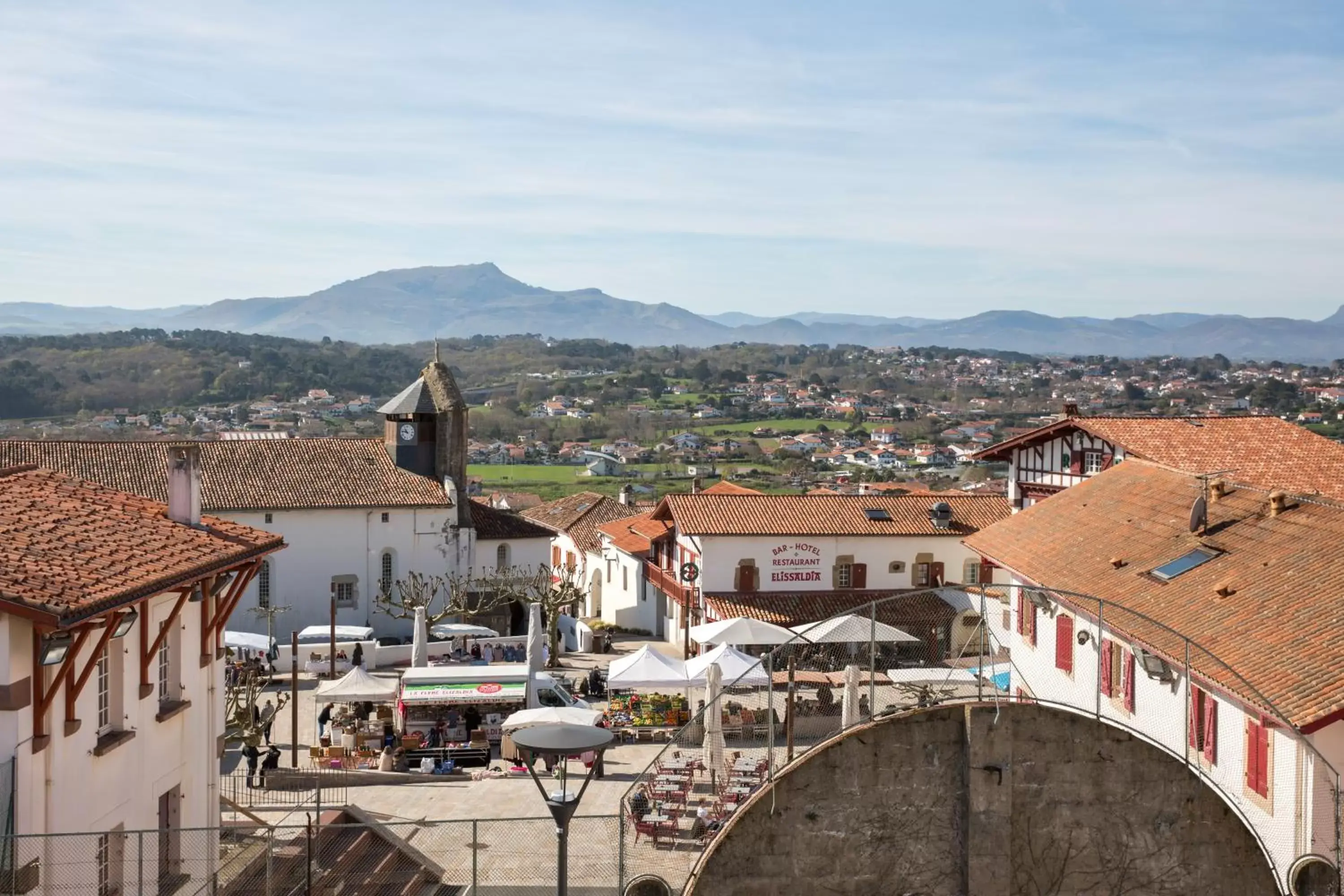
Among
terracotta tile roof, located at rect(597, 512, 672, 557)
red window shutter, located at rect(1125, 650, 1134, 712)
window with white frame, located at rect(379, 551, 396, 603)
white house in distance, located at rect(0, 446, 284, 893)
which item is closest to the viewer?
white house in distance, located at rect(0, 446, 284, 893)

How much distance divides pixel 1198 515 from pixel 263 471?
136ft

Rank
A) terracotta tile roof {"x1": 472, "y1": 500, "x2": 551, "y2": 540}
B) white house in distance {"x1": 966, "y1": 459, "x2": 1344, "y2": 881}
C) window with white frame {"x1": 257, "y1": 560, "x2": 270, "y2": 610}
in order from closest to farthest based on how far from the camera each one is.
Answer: white house in distance {"x1": 966, "y1": 459, "x2": 1344, "y2": 881} → window with white frame {"x1": 257, "y1": 560, "x2": 270, "y2": 610} → terracotta tile roof {"x1": 472, "y1": 500, "x2": 551, "y2": 540}

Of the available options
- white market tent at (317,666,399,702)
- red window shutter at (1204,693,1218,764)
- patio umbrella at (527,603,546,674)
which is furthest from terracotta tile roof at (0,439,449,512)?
red window shutter at (1204,693,1218,764)

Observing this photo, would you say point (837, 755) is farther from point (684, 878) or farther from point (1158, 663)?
point (1158, 663)

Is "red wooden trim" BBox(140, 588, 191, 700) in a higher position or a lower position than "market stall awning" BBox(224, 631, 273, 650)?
higher

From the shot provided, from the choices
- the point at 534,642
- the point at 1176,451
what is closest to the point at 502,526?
the point at 534,642

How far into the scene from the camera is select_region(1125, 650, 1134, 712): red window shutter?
22156 mm

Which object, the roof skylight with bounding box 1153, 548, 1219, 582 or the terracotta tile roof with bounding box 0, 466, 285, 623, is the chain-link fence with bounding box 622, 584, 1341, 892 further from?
the terracotta tile roof with bounding box 0, 466, 285, 623

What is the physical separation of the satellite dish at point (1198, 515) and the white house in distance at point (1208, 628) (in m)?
0.04

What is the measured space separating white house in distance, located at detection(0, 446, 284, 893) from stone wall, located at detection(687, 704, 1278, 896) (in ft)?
20.9

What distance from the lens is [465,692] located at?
32.4 m

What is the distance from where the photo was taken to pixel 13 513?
1669cm

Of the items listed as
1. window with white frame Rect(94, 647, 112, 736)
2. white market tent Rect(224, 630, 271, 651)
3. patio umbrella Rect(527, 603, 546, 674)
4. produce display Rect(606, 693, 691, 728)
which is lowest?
produce display Rect(606, 693, 691, 728)

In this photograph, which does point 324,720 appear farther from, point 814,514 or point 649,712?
point 814,514
